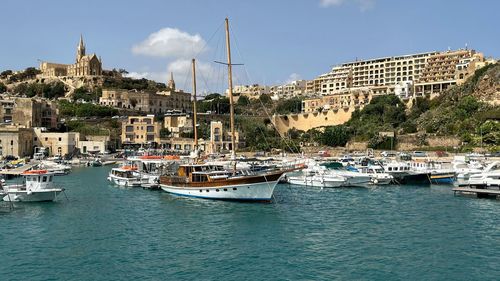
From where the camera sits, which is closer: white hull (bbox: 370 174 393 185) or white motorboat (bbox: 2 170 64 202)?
white motorboat (bbox: 2 170 64 202)

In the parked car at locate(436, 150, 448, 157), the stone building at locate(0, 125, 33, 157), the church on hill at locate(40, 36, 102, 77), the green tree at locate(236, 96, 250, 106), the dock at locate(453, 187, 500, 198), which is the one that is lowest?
the dock at locate(453, 187, 500, 198)

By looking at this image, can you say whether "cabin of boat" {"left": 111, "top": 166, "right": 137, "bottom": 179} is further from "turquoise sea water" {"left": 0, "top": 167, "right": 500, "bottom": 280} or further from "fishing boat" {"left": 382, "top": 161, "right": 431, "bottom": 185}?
"fishing boat" {"left": 382, "top": 161, "right": 431, "bottom": 185}

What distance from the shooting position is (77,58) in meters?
148

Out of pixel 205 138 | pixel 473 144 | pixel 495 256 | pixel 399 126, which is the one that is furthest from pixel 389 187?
pixel 205 138

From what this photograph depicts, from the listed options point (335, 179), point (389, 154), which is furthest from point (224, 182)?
point (389, 154)

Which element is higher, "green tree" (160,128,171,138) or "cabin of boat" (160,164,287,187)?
"green tree" (160,128,171,138)

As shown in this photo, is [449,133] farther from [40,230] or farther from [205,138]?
[40,230]

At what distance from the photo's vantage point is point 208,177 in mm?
35094

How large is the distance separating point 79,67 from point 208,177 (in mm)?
119280

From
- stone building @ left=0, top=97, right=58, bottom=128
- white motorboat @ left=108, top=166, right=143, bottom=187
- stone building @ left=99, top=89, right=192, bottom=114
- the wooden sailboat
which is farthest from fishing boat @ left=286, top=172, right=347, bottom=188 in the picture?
stone building @ left=99, top=89, right=192, bottom=114

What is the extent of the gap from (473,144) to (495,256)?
54.5 m

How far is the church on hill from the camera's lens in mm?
142750

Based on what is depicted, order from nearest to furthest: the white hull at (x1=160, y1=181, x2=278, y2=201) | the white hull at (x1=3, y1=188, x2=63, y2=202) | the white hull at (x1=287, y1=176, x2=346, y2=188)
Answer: the white hull at (x1=160, y1=181, x2=278, y2=201) < the white hull at (x1=3, y1=188, x2=63, y2=202) < the white hull at (x1=287, y1=176, x2=346, y2=188)

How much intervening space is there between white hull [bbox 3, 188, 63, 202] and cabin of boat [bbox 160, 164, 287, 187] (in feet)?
26.6
